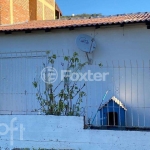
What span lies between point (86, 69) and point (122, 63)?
134 centimetres

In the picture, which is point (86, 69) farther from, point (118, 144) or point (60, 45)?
point (118, 144)

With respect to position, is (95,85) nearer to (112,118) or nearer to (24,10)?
(112,118)

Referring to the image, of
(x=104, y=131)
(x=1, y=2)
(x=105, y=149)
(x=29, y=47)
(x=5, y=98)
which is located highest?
(x=1, y=2)

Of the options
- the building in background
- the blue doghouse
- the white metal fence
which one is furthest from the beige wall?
the blue doghouse

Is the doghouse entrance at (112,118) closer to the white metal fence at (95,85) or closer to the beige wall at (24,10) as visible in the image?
the white metal fence at (95,85)

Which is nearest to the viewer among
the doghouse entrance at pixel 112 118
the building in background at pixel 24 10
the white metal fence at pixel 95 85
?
the doghouse entrance at pixel 112 118

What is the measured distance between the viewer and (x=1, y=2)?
49.9 feet

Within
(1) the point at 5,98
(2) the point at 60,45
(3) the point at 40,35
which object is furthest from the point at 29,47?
(1) the point at 5,98

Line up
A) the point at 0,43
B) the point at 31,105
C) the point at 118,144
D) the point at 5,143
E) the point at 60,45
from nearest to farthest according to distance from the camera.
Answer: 1. the point at 118,144
2. the point at 5,143
3. the point at 31,105
4. the point at 60,45
5. the point at 0,43

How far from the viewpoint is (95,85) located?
9.35 meters

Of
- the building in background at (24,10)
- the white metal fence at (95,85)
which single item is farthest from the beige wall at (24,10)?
the white metal fence at (95,85)

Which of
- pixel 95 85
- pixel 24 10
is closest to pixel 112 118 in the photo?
pixel 95 85

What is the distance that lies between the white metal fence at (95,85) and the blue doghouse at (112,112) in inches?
2.8

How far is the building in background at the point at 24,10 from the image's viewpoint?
15.4 meters
